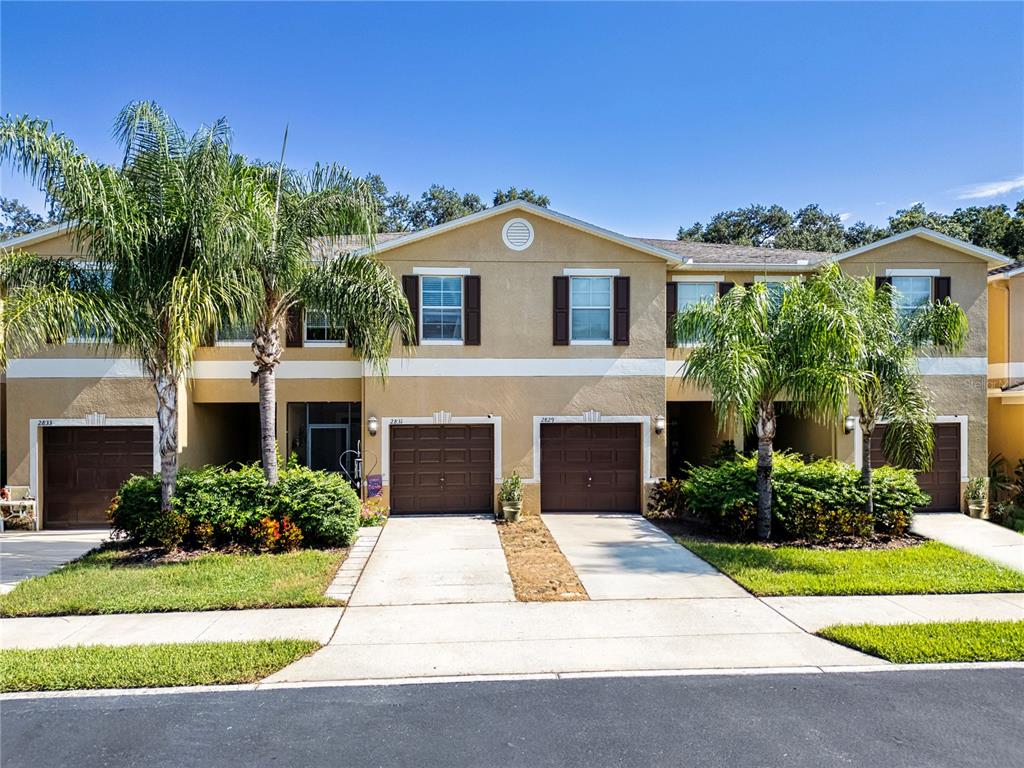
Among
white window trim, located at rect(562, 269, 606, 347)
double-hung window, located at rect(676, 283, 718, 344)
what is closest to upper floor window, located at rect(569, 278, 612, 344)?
white window trim, located at rect(562, 269, 606, 347)

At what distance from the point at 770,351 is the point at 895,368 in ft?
8.52

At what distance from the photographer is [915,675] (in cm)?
630

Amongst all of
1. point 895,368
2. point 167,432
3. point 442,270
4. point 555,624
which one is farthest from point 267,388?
point 895,368

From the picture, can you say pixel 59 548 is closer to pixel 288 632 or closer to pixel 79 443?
pixel 79 443

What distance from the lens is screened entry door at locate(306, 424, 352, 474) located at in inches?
667

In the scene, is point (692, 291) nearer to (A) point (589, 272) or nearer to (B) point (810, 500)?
(A) point (589, 272)

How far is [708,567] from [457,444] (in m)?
6.50

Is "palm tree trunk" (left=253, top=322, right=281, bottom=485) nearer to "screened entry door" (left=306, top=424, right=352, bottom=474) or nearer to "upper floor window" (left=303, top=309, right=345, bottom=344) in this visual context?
"upper floor window" (left=303, top=309, right=345, bottom=344)

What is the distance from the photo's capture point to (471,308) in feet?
47.1

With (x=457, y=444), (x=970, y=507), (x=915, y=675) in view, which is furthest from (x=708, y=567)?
(x=970, y=507)

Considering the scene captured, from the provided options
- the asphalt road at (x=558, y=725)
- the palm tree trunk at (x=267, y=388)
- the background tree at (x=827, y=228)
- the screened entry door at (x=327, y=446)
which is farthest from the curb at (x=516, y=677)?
the background tree at (x=827, y=228)

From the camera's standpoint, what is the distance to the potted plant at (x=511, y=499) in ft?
45.2

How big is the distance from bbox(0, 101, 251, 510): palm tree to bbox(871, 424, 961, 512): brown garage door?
15.2 meters

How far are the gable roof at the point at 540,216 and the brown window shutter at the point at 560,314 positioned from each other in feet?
4.27
